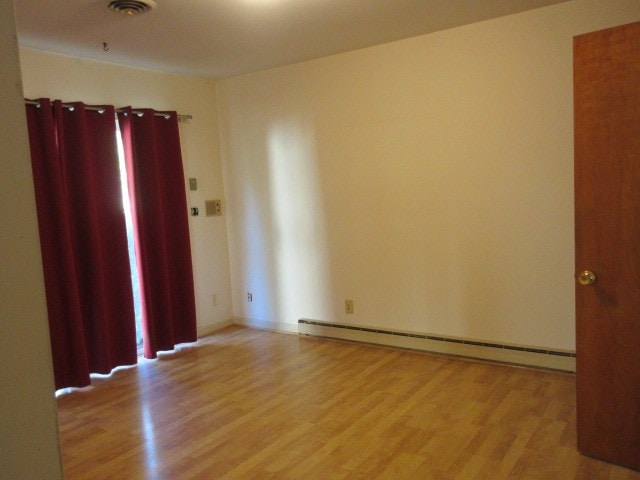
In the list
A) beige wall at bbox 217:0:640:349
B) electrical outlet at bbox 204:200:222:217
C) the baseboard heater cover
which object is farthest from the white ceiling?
the baseboard heater cover

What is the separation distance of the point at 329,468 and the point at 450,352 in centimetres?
171

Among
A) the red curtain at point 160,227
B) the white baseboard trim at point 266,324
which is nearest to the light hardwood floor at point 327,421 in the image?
the red curtain at point 160,227

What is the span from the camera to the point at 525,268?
3434mm

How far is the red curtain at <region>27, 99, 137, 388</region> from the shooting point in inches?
134

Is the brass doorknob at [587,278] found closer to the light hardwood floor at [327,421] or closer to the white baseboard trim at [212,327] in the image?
the light hardwood floor at [327,421]

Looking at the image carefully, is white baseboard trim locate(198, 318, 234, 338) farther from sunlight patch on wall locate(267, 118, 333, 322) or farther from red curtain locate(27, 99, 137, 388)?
red curtain locate(27, 99, 137, 388)

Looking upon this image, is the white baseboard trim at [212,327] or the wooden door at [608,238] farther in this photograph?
the white baseboard trim at [212,327]

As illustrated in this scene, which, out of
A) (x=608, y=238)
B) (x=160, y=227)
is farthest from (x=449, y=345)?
(x=160, y=227)

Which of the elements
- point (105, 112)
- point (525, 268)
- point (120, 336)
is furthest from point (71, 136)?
point (525, 268)

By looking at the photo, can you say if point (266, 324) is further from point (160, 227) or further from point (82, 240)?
point (82, 240)

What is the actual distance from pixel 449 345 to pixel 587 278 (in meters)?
1.67

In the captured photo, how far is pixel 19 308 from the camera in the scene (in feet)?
2.00

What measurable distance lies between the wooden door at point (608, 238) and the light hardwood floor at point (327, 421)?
0.25 m

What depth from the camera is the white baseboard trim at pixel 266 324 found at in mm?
4730
